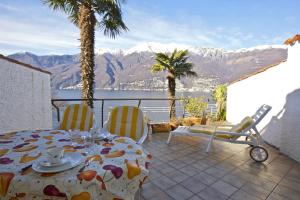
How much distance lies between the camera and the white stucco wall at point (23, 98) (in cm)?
299

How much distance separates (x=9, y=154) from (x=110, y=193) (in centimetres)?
81

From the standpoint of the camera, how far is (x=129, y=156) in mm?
1283

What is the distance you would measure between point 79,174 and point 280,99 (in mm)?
4552

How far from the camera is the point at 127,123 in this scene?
8.62 feet

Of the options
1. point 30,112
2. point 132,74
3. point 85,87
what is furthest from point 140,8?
point 132,74

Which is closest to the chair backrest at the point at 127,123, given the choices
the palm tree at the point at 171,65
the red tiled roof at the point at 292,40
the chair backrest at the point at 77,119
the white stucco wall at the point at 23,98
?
the chair backrest at the point at 77,119

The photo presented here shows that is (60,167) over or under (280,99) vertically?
under

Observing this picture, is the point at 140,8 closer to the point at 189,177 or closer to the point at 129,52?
the point at 189,177

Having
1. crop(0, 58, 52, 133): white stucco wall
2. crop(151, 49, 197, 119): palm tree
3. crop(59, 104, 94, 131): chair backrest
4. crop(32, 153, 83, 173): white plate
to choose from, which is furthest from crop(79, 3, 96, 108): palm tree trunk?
crop(151, 49, 197, 119): palm tree

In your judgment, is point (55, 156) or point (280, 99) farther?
point (280, 99)

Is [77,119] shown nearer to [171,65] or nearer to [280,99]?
[280,99]

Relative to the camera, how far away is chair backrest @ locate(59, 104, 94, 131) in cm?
267

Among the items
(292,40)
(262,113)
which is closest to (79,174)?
(262,113)

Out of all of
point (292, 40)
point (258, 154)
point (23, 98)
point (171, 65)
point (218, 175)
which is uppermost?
point (171, 65)
